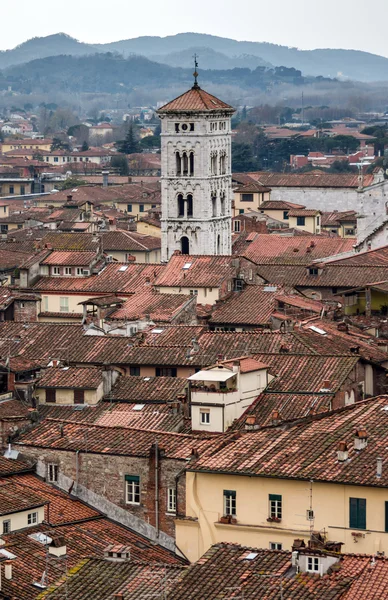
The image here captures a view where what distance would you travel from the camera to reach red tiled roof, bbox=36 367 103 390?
50.6m

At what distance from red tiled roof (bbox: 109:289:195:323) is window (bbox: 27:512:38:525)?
2469cm

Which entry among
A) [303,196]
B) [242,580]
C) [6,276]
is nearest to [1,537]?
[242,580]

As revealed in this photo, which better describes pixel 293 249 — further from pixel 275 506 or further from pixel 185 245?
pixel 275 506

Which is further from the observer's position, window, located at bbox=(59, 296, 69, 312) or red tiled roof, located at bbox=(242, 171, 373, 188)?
red tiled roof, located at bbox=(242, 171, 373, 188)

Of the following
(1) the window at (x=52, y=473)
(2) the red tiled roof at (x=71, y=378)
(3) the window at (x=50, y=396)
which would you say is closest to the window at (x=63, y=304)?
(2) the red tiled roof at (x=71, y=378)

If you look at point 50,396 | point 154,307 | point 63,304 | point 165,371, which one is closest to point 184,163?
point 63,304

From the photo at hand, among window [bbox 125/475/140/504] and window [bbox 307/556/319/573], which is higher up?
window [bbox 307/556/319/573]

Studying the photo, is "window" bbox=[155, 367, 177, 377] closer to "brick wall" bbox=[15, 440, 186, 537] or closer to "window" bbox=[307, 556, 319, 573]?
"brick wall" bbox=[15, 440, 186, 537]

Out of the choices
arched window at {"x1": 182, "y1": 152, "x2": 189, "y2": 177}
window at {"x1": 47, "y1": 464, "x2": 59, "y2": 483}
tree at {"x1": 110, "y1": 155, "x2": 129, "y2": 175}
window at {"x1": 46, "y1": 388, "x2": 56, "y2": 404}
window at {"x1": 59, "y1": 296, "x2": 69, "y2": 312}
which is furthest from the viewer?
tree at {"x1": 110, "y1": 155, "x2": 129, "y2": 175}

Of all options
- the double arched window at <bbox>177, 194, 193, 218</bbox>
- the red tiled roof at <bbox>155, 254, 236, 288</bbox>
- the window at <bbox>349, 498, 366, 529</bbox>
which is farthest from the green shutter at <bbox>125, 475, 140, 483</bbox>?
the double arched window at <bbox>177, 194, 193, 218</bbox>

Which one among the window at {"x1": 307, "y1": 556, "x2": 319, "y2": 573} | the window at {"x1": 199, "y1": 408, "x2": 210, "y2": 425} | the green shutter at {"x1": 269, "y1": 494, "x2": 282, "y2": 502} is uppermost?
the window at {"x1": 307, "y1": 556, "x2": 319, "y2": 573}

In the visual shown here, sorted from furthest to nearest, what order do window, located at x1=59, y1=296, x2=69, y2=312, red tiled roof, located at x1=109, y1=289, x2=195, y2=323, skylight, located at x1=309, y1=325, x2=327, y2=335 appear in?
1. window, located at x1=59, y1=296, x2=69, y2=312
2. red tiled roof, located at x1=109, y1=289, x2=195, y2=323
3. skylight, located at x1=309, y1=325, x2=327, y2=335

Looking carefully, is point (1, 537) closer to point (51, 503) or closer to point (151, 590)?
point (51, 503)

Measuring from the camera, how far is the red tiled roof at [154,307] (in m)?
64.9
